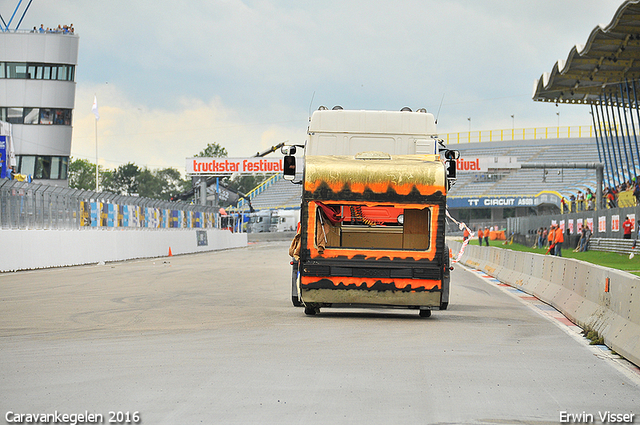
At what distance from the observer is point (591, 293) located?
12352 millimetres

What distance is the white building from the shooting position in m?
67.1

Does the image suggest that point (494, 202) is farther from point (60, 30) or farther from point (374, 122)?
point (374, 122)

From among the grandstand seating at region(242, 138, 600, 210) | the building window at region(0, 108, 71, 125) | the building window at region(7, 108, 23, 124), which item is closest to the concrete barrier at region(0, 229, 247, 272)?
the building window at region(0, 108, 71, 125)

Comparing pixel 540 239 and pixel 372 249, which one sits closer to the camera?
pixel 372 249

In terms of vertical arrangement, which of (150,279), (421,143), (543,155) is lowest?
(150,279)

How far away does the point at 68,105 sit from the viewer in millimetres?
70062

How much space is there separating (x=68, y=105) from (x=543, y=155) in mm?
52195

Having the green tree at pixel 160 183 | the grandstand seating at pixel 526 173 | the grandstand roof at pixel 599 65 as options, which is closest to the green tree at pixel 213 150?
the green tree at pixel 160 183

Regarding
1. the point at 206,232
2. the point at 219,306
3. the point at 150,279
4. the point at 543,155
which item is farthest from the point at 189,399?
the point at 543,155

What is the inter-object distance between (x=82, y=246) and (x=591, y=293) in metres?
22.9

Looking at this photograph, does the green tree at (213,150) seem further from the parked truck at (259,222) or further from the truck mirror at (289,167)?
the truck mirror at (289,167)

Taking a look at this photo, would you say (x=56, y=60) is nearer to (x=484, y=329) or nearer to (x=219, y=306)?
(x=219, y=306)

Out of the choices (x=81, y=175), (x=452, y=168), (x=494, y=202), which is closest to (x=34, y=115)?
(x=494, y=202)

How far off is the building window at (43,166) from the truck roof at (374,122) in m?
57.2
